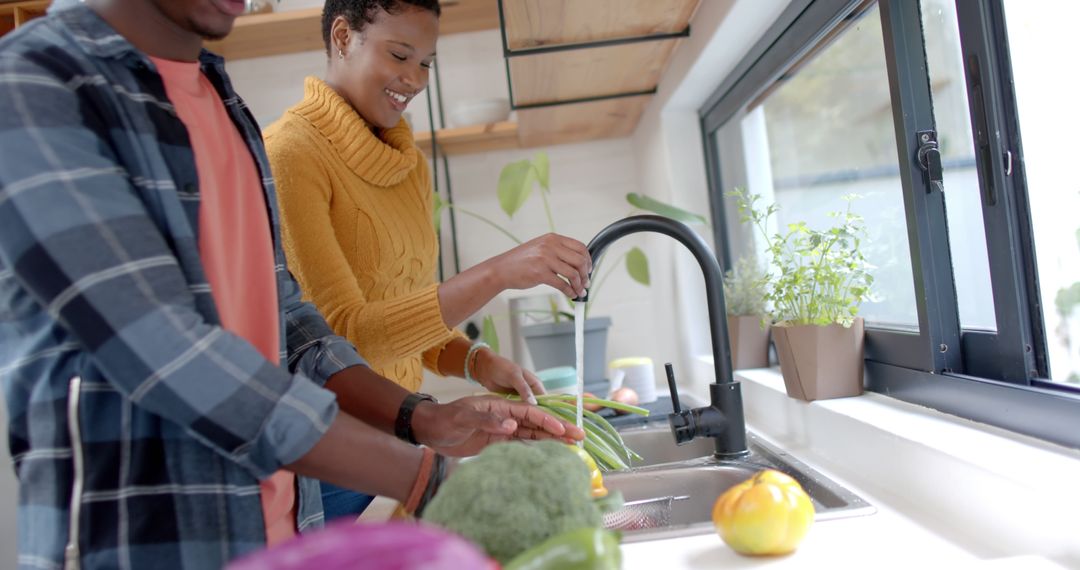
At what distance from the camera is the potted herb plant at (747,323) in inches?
74.5

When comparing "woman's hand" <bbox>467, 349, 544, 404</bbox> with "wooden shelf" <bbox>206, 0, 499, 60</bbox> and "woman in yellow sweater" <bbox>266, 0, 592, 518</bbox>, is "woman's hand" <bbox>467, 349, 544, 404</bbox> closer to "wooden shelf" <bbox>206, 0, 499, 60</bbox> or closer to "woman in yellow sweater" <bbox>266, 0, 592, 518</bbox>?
"woman in yellow sweater" <bbox>266, 0, 592, 518</bbox>

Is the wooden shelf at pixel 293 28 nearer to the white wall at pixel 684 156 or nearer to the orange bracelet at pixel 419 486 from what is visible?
the white wall at pixel 684 156

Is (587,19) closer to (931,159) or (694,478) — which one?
(931,159)

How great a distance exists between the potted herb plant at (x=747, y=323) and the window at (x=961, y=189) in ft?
0.68

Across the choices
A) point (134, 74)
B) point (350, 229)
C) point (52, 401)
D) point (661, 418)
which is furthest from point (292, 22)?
point (52, 401)

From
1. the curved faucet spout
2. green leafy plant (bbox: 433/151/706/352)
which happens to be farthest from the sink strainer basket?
green leafy plant (bbox: 433/151/706/352)

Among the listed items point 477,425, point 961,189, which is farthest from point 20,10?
point 961,189

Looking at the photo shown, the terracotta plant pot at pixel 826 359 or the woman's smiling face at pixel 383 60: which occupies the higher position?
the woman's smiling face at pixel 383 60

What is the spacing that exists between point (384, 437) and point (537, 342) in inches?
64.6

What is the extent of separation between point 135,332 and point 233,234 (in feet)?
0.70

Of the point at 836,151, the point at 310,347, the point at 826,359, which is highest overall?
the point at 836,151

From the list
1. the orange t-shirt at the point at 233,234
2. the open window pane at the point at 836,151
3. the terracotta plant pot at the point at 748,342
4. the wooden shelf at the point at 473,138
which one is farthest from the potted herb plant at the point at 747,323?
the orange t-shirt at the point at 233,234

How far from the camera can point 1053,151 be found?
3.16ft

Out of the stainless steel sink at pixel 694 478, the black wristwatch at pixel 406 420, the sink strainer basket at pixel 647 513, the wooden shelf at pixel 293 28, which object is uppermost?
the wooden shelf at pixel 293 28
